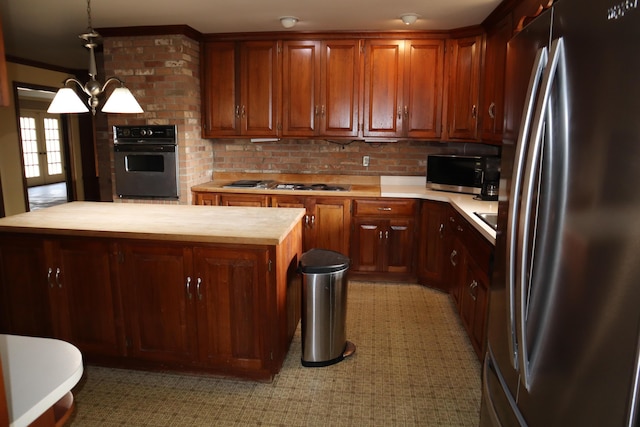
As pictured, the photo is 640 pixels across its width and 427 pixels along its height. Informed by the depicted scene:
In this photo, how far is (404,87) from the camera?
4.23 metres

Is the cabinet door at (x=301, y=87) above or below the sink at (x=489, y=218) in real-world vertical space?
above

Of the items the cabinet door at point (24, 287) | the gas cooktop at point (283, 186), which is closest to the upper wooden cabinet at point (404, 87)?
the gas cooktop at point (283, 186)

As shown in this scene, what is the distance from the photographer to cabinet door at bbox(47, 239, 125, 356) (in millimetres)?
2555

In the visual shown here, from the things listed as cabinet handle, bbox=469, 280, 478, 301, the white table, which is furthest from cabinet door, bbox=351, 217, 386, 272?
the white table

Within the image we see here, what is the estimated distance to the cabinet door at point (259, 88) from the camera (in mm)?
4352

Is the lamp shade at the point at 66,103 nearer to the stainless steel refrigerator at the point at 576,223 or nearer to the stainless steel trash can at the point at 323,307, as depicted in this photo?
the stainless steel trash can at the point at 323,307

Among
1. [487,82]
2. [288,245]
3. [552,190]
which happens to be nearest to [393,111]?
[487,82]

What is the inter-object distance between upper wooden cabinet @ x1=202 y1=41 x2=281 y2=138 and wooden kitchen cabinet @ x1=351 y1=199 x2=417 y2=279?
1.24 meters

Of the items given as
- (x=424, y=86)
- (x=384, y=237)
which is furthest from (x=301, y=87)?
(x=384, y=237)

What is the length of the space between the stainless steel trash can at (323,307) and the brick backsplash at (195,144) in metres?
2.15

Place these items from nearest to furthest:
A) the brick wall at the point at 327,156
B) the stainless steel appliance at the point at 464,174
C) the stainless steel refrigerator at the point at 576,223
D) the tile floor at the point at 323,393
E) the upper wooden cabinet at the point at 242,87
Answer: the stainless steel refrigerator at the point at 576,223 < the tile floor at the point at 323,393 < the stainless steel appliance at the point at 464,174 < the upper wooden cabinet at the point at 242,87 < the brick wall at the point at 327,156

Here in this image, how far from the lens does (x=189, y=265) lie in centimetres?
246

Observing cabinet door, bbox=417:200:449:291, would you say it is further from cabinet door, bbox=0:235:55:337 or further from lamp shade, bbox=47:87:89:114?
cabinet door, bbox=0:235:55:337

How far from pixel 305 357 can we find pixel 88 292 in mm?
1330
